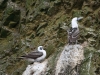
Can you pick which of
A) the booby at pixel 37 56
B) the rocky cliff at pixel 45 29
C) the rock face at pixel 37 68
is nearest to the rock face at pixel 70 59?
the rocky cliff at pixel 45 29

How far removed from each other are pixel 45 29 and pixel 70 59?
5.94 metres

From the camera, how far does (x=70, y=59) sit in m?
16.0

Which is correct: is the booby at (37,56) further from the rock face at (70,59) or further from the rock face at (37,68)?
the rock face at (70,59)

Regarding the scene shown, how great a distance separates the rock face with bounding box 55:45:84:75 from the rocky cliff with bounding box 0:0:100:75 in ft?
0.91

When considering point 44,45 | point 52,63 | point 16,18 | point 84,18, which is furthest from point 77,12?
point 16,18

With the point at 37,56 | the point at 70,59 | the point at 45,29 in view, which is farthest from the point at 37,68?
the point at 45,29

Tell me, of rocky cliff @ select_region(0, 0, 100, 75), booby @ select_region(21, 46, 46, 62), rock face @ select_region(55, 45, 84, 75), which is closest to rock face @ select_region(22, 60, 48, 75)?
booby @ select_region(21, 46, 46, 62)

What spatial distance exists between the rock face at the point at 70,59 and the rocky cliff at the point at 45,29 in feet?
0.91

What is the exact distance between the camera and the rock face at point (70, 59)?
623 inches

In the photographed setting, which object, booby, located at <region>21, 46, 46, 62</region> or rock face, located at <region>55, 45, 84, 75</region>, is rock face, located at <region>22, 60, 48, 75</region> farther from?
rock face, located at <region>55, 45, 84, 75</region>

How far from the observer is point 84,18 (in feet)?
63.2

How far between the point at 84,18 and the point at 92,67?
4.17m

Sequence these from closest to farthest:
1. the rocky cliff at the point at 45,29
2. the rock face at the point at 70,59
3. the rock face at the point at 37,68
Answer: the rock face at the point at 70,59 < the rocky cliff at the point at 45,29 < the rock face at the point at 37,68

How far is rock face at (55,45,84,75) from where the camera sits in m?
15.8
